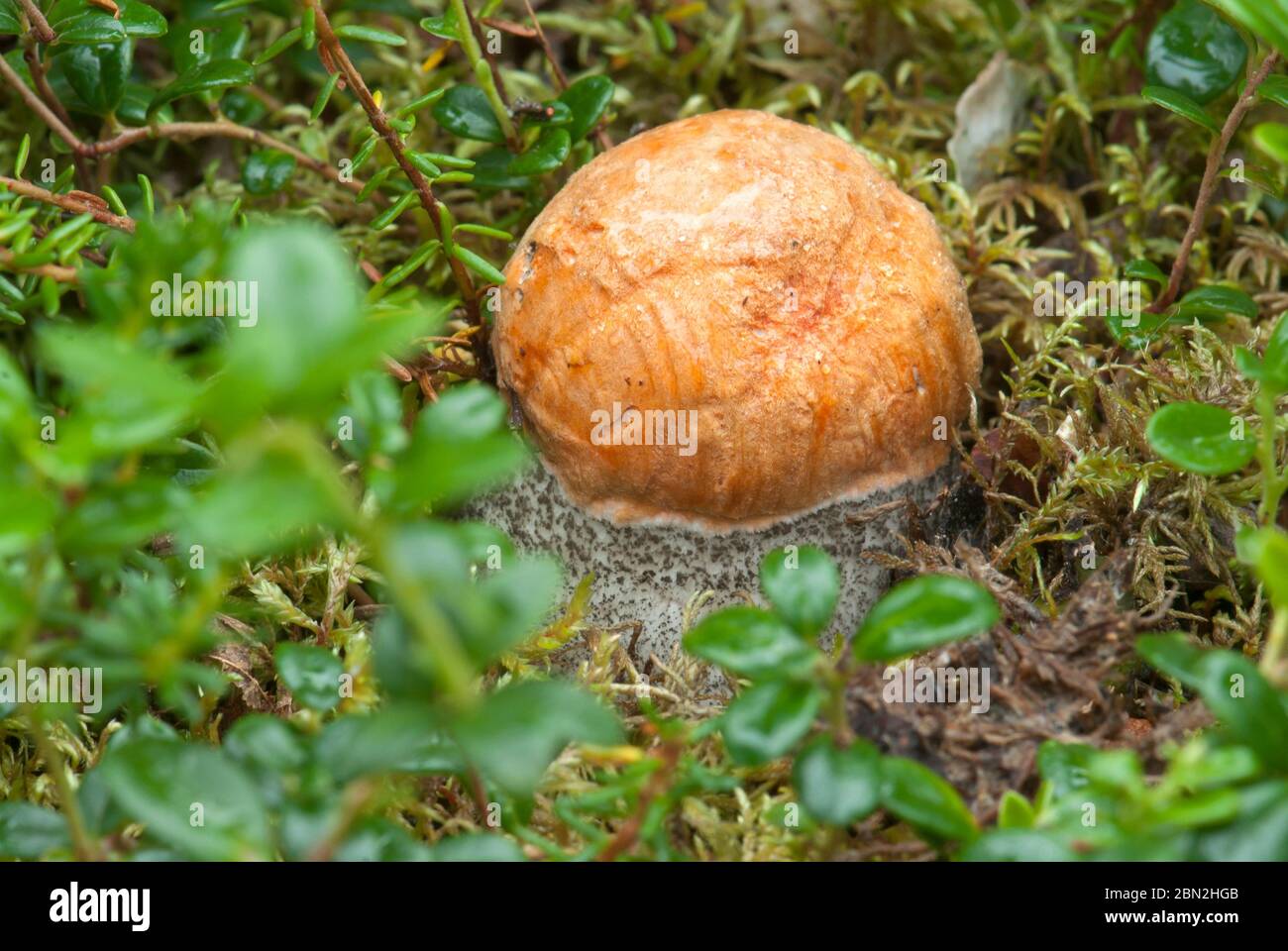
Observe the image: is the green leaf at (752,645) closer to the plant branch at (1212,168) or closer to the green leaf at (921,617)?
the green leaf at (921,617)

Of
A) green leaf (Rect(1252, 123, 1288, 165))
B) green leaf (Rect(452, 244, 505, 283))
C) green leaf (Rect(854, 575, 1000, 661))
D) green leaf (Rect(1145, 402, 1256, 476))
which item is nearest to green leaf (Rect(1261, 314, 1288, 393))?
green leaf (Rect(1145, 402, 1256, 476))

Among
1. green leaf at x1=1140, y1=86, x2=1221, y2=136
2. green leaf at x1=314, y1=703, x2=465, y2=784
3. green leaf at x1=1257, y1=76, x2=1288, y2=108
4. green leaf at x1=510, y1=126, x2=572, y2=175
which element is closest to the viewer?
green leaf at x1=314, y1=703, x2=465, y2=784

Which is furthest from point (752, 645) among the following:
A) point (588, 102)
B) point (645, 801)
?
point (588, 102)

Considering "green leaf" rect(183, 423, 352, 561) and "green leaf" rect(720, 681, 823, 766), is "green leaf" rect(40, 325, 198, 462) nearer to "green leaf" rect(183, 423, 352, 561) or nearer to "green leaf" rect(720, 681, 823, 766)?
"green leaf" rect(183, 423, 352, 561)

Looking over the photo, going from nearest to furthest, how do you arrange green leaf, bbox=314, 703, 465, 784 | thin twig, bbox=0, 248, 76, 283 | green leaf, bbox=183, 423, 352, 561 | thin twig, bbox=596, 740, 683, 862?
green leaf, bbox=183, 423, 352, 561, green leaf, bbox=314, 703, 465, 784, thin twig, bbox=596, 740, 683, 862, thin twig, bbox=0, 248, 76, 283

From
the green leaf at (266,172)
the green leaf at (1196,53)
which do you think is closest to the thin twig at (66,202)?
the green leaf at (266,172)
